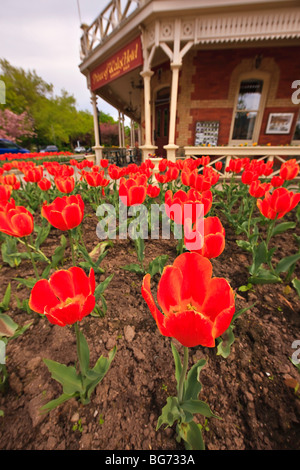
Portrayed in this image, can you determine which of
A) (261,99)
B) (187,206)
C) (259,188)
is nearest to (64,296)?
(187,206)

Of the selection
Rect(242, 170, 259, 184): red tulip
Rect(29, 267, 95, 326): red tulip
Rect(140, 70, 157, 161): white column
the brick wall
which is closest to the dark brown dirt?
Rect(29, 267, 95, 326): red tulip

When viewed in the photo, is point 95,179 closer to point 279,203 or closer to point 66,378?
point 279,203

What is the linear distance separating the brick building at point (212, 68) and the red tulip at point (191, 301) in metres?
6.41

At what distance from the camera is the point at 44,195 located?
317 cm

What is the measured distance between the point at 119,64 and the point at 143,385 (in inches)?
386

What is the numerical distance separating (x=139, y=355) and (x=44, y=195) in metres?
2.81

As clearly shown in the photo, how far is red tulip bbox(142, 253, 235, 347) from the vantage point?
22.2 inches

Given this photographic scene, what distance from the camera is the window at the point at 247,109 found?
784 cm

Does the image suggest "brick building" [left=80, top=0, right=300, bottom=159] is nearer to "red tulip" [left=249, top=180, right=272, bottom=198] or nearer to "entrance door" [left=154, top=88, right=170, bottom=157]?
"entrance door" [left=154, top=88, right=170, bottom=157]

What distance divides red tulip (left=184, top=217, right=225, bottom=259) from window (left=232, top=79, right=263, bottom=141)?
8.86 meters

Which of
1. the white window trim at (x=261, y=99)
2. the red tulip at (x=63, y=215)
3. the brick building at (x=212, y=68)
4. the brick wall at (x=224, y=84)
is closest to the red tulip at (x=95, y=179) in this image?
the red tulip at (x=63, y=215)

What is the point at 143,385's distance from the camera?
1045 millimetres

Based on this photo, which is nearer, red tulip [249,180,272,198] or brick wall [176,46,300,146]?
red tulip [249,180,272,198]

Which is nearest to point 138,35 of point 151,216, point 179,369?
point 151,216
